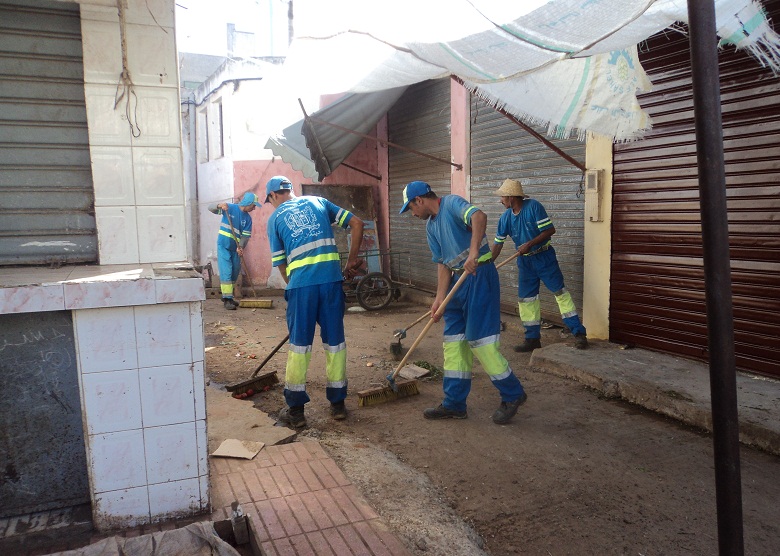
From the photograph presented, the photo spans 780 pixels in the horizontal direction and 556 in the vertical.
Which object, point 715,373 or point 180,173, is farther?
point 180,173

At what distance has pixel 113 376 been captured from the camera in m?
2.37

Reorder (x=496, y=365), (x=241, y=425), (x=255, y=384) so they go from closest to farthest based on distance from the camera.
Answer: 1. (x=241, y=425)
2. (x=496, y=365)
3. (x=255, y=384)

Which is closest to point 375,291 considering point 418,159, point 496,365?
point 418,159

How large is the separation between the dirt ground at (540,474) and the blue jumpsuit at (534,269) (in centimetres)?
85

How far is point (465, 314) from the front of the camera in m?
4.41

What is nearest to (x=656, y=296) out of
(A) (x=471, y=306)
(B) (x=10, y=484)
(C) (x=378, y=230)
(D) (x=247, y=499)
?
(A) (x=471, y=306)

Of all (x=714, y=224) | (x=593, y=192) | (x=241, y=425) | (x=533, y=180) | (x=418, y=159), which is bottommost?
(x=241, y=425)

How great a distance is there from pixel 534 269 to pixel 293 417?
330cm

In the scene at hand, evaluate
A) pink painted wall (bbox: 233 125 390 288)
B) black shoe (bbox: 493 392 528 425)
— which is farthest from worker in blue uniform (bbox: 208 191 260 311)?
black shoe (bbox: 493 392 528 425)

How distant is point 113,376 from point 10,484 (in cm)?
70

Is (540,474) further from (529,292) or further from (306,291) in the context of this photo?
(529,292)

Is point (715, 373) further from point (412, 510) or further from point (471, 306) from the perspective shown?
point (471, 306)

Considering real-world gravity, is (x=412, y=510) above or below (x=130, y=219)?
below

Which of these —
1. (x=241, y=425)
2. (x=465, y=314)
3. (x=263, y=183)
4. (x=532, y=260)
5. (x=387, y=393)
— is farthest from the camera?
(x=263, y=183)
